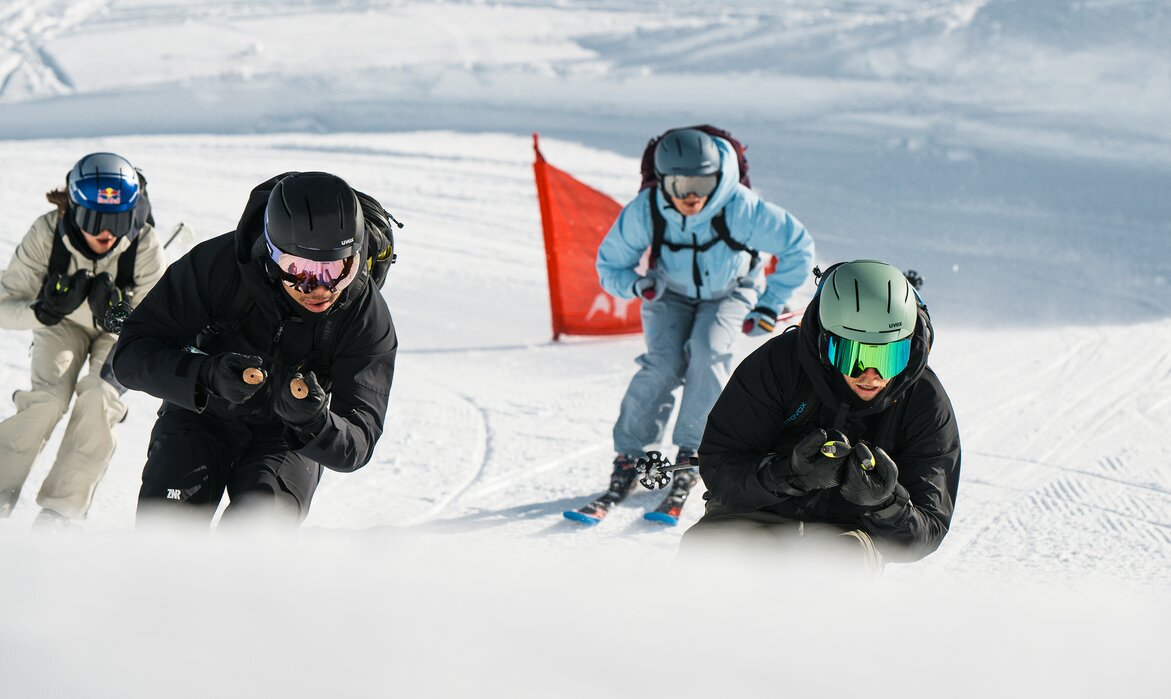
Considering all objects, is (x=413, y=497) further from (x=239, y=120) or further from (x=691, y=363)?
(x=239, y=120)

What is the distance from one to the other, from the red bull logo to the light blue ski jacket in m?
2.36

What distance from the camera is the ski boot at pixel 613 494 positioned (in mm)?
5660

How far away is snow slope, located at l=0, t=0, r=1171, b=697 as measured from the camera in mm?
2197

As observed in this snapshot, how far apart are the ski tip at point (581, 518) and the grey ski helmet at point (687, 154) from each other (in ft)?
5.32

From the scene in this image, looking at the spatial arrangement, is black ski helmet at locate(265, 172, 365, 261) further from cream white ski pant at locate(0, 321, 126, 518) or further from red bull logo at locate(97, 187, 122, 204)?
cream white ski pant at locate(0, 321, 126, 518)

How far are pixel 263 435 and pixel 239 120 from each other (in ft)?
39.9

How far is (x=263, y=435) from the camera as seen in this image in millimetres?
4105

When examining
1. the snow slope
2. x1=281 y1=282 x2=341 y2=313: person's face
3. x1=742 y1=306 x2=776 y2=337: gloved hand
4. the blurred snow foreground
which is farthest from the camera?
x1=742 y1=306 x2=776 y2=337: gloved hand

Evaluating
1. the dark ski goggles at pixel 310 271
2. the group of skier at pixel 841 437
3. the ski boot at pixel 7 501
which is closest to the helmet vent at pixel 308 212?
the dark ski goggles at pixel 310 271

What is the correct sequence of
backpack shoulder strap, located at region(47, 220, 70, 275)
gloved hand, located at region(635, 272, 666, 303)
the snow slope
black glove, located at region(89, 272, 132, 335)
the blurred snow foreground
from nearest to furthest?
the blurred snow foreground, the snow slope, black glove, located at region(89, 272, 132, 335), backpack shoulder strap, located at region(47, 220, 70, 275), gloved hand, located at region(635, 272, 666, 303)

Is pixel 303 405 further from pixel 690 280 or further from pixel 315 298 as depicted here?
pixel 690 280

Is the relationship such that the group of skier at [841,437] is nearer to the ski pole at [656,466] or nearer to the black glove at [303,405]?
the ski pole at [656,466]

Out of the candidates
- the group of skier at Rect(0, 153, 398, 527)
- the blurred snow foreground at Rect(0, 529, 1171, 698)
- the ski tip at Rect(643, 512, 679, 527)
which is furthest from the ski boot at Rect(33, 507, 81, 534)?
the ski tip at Rect(643, 512, 679, 527)

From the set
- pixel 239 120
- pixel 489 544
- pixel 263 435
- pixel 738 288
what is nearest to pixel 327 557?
pixel 263 435
